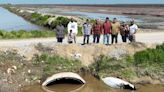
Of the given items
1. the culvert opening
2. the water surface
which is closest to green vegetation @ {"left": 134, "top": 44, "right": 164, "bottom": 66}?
the culvert opening

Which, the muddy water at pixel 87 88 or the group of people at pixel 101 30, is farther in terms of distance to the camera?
the group of people at pixel 101 30

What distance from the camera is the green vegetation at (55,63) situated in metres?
23.6

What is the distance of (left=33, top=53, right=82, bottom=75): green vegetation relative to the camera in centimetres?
2362

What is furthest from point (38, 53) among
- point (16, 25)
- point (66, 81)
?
point (16, 25)

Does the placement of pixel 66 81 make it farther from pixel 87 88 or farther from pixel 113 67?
pixel 113 67

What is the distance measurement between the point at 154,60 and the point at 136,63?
0.97 metres

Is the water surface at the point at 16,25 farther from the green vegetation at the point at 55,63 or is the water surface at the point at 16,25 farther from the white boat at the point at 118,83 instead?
the white boat at the point at 118,83

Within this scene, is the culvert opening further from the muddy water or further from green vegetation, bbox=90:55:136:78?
green vegetation, bbox=90:55:136:78

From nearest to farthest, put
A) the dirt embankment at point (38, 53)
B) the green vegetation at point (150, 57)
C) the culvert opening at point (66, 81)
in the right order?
the culvert opening at point (66, 81) → the dirt embankment at point (38, 53) → the green vegetation at point (150, 57)

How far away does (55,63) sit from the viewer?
78.5ft

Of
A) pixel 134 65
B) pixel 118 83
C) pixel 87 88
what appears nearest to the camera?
pixel 87 88

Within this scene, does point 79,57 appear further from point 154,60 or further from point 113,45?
point 154,60

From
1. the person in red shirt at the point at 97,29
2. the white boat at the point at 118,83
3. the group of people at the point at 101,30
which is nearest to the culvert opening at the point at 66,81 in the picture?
the white boat at the point at 118,83

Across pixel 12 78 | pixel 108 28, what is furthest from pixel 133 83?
pixel 12 78
